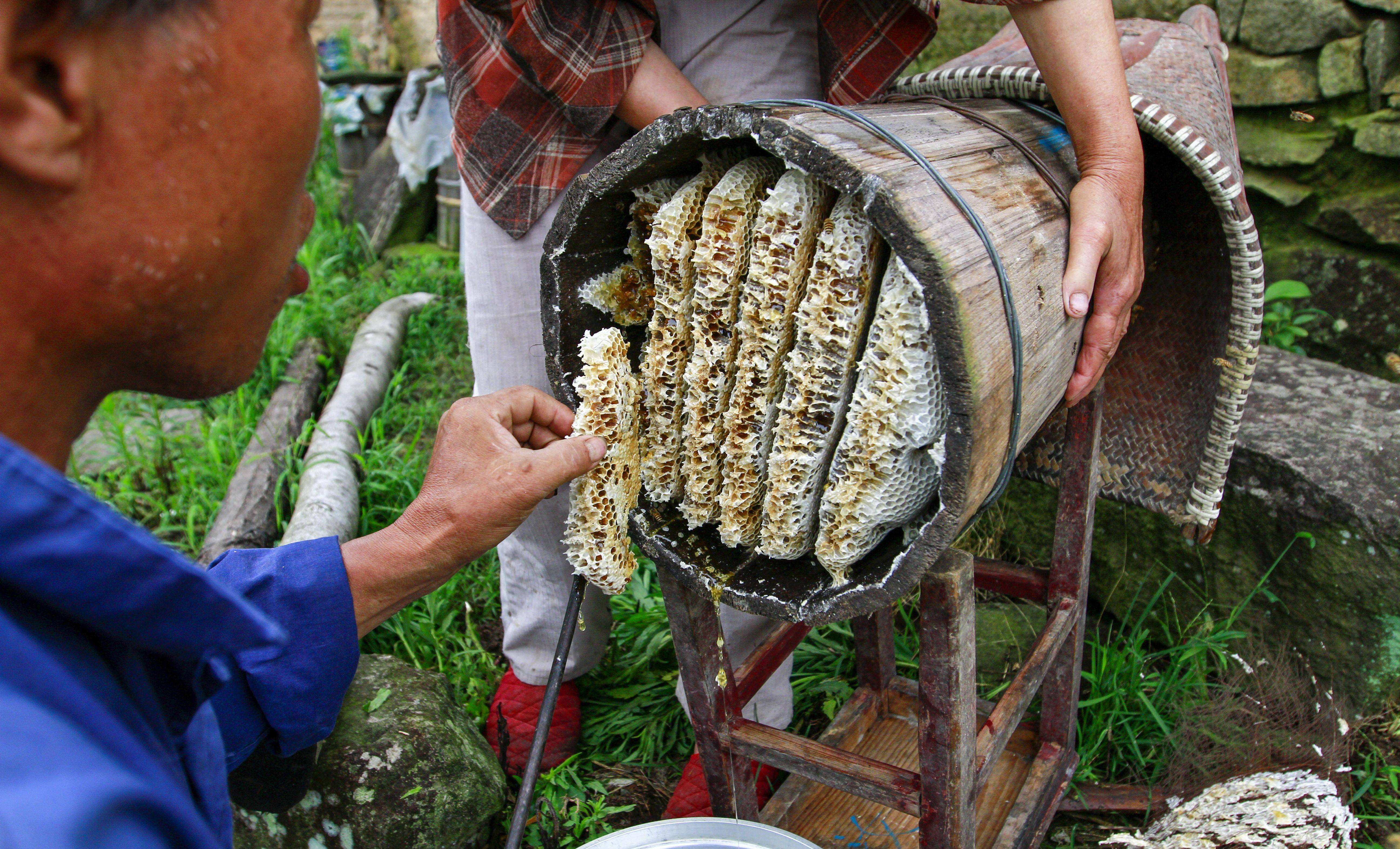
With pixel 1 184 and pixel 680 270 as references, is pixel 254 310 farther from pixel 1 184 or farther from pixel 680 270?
pixel 680 270

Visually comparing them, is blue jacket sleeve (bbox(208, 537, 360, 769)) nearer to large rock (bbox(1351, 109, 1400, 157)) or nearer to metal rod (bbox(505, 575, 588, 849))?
metal rod (bbox(505, 575, 588, 849))

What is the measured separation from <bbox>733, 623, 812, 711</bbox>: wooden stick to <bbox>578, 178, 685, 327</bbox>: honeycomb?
→ 0.77m

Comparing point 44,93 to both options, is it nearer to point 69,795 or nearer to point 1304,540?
point 69,795

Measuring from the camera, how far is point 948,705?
4.98ft

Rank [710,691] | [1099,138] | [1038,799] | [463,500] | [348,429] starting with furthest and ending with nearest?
[348,429], [1038,799], [710,691], [1099,138], [463,500]

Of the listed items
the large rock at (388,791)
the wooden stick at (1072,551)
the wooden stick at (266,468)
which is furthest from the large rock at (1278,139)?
the wooden stick at (266,468)

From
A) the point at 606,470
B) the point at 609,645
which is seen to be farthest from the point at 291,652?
the point at 609,645

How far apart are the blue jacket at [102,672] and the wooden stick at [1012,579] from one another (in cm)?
171

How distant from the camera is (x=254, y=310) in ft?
3.09

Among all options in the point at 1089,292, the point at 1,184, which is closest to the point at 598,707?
the point at 1089,292

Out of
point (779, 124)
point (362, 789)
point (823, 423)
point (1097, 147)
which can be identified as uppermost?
point (779, 124)

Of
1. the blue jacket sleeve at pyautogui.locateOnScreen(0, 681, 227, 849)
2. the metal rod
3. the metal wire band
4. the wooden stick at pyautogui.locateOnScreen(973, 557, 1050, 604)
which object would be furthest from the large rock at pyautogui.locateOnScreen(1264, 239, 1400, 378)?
the blue jacket sleeve at pyautogui.locateOnScreen(0, 681, 227, 849)

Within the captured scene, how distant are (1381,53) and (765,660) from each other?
10.2ft

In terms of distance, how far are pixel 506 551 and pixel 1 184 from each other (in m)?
1.71
